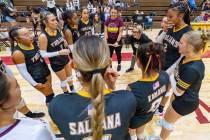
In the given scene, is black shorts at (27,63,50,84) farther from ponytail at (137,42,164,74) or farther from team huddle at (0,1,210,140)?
ponytail at (137,42,164,74)

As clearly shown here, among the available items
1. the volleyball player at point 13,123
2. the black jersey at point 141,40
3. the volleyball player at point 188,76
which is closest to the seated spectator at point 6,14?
the black jersey at point 141,40

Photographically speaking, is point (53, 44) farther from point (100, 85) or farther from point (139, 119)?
point (100, 85)

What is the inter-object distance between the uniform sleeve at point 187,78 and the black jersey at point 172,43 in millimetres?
890

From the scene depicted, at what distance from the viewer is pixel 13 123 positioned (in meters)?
1.50

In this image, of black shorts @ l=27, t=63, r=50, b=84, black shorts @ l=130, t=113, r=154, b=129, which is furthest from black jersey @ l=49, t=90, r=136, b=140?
black shorts @ l=27, t=63, r=50, b=84

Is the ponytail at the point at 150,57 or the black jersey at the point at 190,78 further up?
the ponytail at the point at 150,57

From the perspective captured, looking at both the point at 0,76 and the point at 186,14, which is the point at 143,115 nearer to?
the point at 0,76

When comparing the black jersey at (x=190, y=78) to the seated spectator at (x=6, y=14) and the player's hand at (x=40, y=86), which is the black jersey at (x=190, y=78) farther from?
the seated spectator at (x=6, y=14)

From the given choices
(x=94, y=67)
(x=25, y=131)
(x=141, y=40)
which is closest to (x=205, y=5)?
(x=141, y=40)

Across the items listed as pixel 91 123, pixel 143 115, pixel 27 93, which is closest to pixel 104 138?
pixel 91 123

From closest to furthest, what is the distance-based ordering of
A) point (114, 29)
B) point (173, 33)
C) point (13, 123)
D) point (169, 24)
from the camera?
1. point (13, 123)
2. point (173, 33)
3. point (169, 24)
4. point (114, 29)

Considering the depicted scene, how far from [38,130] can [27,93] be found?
13.7 feet

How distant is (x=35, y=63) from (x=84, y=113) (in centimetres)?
267

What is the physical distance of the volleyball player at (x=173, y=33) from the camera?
355 centimetres
